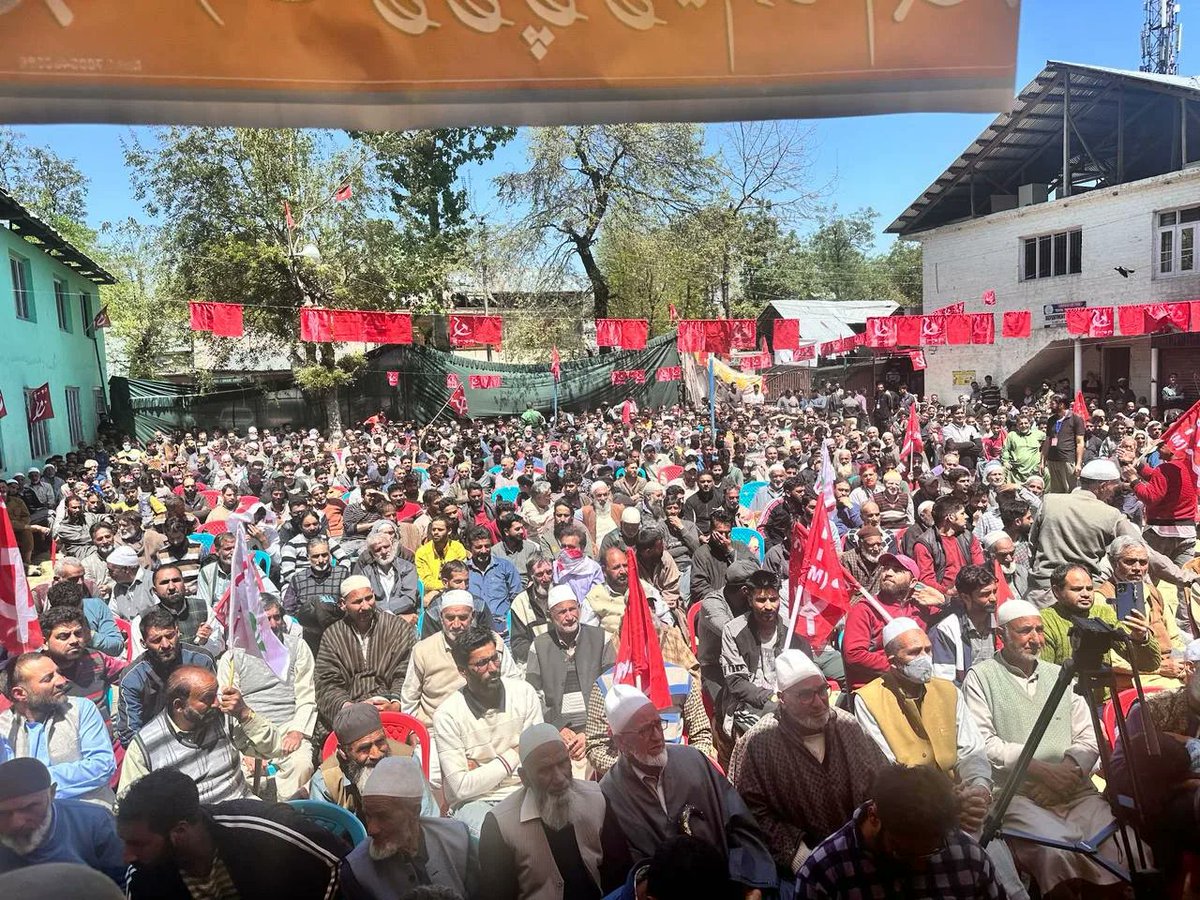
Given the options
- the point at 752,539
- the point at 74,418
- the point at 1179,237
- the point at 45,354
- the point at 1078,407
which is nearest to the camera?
the point at 1179,237

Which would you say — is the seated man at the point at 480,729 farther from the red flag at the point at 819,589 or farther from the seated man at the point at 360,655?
the red flag at the point at 819,589

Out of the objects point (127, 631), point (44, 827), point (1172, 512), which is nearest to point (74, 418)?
point (127, 631)

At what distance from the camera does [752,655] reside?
4422mm

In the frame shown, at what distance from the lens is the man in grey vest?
464cm

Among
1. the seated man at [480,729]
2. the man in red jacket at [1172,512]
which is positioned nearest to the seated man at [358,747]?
the seated man at [480,729]

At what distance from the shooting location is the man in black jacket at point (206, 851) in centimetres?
273

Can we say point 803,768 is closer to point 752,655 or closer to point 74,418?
point 752,655

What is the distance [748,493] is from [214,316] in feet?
21.5

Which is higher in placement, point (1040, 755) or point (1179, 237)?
point (1179, 237)

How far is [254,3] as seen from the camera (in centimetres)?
192

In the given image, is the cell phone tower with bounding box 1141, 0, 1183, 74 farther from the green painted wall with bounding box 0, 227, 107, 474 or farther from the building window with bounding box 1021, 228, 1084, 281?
the green painted wall with bounding box 0, 227, 107, 474

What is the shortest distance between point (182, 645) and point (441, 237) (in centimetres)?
264

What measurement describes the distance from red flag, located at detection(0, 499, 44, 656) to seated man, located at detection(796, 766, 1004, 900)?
10.8 ft

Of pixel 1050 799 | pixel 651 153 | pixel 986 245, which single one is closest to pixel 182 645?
pixel 651 153
